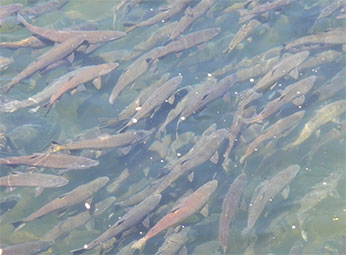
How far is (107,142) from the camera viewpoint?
622cm

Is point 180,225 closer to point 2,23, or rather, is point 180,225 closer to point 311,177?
point 311,177

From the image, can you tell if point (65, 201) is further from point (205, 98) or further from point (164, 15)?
point (164, 15)

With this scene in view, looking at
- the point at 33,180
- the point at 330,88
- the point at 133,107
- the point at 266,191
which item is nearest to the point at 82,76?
the point at 133,107

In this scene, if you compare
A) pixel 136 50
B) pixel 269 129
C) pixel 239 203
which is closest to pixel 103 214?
pixel 239 203

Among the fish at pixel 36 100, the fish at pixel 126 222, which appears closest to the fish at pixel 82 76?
the fish at pixel 36 100

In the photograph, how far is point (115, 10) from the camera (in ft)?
29.5

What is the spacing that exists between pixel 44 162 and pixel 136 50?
9.48ft

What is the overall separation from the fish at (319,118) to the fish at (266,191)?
0.43 metres

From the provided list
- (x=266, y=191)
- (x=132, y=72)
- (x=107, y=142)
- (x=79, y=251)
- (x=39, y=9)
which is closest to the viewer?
(x=79, y=251)

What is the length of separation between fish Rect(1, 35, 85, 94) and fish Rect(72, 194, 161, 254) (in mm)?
2983

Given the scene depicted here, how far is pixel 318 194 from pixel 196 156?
1677 mm

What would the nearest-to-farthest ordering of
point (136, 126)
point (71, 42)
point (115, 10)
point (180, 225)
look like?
point (180, 225) → point (136, 126) → point (71, 42) → point (115, 10)

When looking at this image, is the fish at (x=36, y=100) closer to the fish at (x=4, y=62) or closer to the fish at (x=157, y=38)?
the fish at (x=4, y=62)

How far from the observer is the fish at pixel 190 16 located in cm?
795
